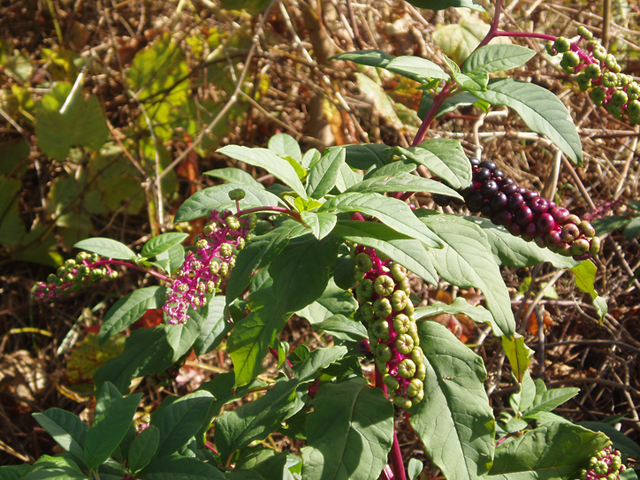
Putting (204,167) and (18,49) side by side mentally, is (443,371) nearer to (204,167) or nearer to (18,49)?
(204,167)

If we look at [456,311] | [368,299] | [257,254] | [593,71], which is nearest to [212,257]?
[257,254]

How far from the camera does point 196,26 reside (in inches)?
143

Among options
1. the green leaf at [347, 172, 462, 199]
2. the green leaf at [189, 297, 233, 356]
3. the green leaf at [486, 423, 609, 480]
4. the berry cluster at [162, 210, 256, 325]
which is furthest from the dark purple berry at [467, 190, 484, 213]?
the green leaf at [189, 297, 233, 356]

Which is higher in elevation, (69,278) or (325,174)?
(325,174)

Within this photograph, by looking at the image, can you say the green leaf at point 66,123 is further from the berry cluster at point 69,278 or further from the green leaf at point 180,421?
the green leaf at point 180,421

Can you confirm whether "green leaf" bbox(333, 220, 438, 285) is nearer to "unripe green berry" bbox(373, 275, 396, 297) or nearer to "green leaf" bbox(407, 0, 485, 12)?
"unripe green berry" bbox(373, 275, 396, 297)

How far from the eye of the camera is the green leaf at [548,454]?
1.33m

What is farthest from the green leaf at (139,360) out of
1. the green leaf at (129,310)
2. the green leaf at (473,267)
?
the green leaf at (473,267)

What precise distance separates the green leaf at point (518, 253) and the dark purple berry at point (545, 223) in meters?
0.14

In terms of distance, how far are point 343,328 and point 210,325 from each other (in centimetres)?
55

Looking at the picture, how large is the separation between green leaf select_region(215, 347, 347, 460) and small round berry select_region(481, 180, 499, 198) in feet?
1.78

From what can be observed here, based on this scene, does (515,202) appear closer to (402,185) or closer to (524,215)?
(524,215)

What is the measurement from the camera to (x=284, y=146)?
1722 mm

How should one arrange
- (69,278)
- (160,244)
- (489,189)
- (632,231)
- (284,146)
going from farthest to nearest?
(632,231) → (284,146) → (160,244) → (69,278) → (489,189)
